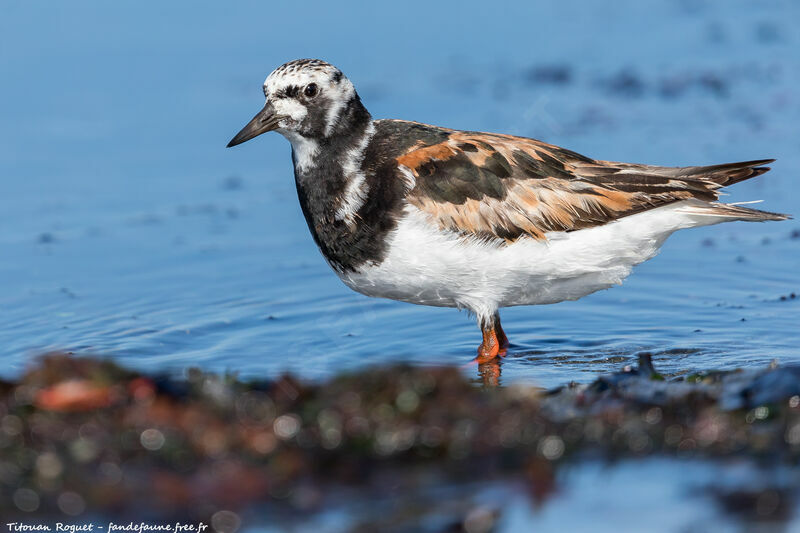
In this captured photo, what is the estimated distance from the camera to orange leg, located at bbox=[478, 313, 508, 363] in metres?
7.72

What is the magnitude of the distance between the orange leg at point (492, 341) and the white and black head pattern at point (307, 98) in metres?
1.66

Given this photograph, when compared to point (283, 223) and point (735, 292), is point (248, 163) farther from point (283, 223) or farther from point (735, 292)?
point (735, 292)

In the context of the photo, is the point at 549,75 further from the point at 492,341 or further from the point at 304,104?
the point at 304,104

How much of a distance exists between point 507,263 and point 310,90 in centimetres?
168

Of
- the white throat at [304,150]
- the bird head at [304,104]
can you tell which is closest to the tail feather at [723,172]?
the bird head at [304,104]

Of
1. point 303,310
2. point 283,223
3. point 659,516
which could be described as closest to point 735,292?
point 303,310

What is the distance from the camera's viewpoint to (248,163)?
12039 mm

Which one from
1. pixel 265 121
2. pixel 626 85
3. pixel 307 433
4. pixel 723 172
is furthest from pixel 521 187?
pixel 626 85

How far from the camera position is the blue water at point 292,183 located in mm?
8531

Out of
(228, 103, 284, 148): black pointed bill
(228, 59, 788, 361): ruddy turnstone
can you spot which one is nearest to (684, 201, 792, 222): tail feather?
(228, 59, 788, 361): ruddy turnstone

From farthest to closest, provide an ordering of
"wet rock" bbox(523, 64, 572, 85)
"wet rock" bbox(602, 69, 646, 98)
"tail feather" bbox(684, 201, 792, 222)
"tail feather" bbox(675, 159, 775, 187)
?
"wet rock" bbox(523, 64, 572, 85), "wet rock" bbox(602, 69, 646, 98), "tail feather" bbox(675, 159, 775, 187), "tail feather" bbox(684, 201, 792, 222)

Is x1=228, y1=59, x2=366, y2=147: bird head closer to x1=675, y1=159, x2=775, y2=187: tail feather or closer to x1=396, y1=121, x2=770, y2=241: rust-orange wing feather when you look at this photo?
x1=396, y1=121, x2=770, y2=241: rust-orange wing feather

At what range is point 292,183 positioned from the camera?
11.6 m

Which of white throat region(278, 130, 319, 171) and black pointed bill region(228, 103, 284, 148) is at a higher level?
black pointed bill region(228, 103, 284, 148)
